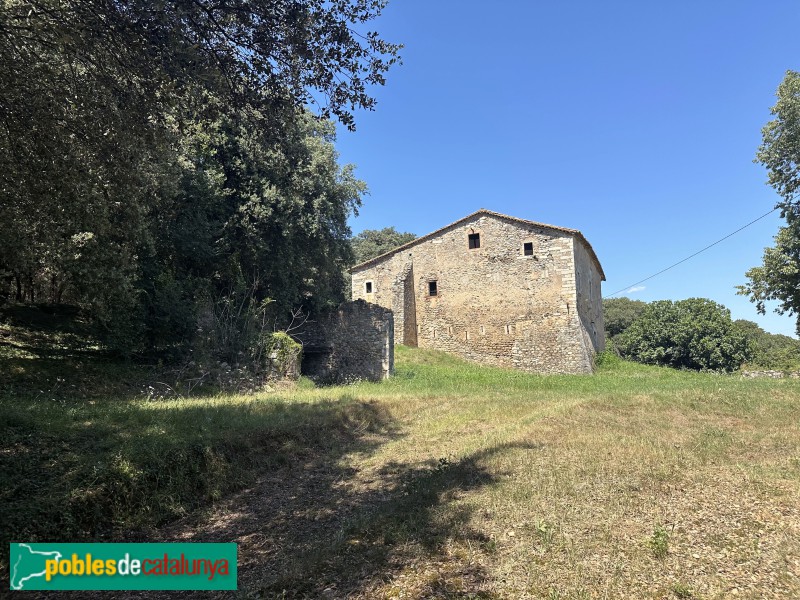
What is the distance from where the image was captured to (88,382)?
1088 cm

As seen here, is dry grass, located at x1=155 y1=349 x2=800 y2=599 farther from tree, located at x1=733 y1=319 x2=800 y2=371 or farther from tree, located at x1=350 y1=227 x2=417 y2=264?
tree, located at x1=350 y1=227 x2=417 y2=264

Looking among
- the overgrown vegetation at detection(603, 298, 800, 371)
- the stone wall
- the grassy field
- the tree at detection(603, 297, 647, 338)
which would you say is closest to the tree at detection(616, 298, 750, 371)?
the overgrown vegetation at detection(603, 298, 800, 371)

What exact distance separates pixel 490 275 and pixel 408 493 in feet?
64.5

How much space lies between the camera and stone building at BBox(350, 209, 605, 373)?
22.6 meters

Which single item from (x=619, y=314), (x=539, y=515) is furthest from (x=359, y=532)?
(x=619, y=314)

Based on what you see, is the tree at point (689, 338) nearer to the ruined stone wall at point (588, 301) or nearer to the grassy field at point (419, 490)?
the ruined stone wall at point (588, 301)

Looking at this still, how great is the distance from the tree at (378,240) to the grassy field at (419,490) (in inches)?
1542

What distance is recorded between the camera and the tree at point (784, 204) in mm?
18266

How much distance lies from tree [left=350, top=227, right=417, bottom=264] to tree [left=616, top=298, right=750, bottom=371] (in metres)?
25.5

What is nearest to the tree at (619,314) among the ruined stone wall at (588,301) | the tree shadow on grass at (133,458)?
the ruined stone wall at (588,301)

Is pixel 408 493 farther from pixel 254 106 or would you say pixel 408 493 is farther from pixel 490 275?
pixel 490 275

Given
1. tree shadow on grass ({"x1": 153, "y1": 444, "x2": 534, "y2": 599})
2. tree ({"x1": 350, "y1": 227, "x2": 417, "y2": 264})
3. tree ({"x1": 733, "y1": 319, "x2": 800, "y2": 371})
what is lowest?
tree shadow on grass ({"x1": 153, "y1": 444, "x2": 534, "y2": 599})

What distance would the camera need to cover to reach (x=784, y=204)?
18.8 metres

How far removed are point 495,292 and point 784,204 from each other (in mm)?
12695
